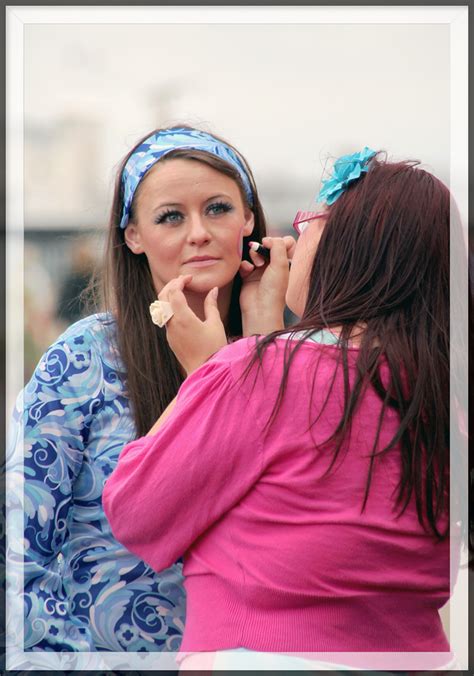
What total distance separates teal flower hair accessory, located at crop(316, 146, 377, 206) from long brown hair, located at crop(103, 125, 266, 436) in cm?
49

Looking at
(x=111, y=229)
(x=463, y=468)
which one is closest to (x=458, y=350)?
(x=463, y=468)

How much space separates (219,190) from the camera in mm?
2004

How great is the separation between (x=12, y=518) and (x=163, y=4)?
1.12 meters

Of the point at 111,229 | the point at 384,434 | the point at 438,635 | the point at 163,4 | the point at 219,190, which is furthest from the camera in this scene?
the point at 111,229

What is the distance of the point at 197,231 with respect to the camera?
194 centimetres

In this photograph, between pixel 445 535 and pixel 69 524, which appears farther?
pixel 69 524

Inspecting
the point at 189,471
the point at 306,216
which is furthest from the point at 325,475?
the point at 306,216

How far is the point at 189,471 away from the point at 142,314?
2.45ft

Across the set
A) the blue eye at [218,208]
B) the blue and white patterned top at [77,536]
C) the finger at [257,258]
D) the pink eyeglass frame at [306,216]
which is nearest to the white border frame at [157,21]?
the blue and white patterned top at [77,536]

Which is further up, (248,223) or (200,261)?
(248,223)

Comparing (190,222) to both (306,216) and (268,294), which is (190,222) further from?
(306,216)

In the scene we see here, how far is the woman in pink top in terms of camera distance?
1343 millimetres

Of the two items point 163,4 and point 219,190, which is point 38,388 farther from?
point 163,4

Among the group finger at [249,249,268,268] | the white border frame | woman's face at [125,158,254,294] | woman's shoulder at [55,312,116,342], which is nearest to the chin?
woman's face at [125,158,254,294]
